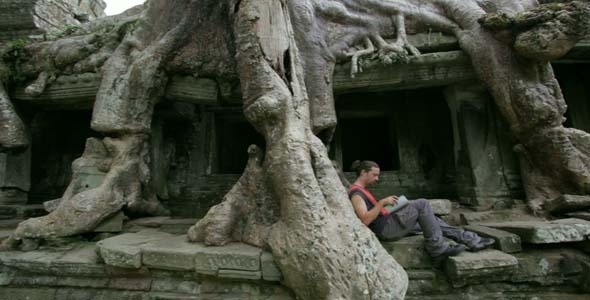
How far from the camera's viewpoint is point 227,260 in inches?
85.7

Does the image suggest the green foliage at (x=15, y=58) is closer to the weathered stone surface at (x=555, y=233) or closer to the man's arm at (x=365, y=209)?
the man's arm at (x=365, y=209)

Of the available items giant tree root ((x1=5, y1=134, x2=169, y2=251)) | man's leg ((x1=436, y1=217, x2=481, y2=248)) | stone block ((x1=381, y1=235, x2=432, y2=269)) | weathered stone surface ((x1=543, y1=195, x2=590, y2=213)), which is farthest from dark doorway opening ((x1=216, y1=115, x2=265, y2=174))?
weathered stone surface ((x1=543, y1=195, x2=590, y2=213))

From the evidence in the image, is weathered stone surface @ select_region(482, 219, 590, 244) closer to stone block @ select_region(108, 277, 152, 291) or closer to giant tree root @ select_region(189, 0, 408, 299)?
giant tree root @ select_region(189, 0, 408, 299)

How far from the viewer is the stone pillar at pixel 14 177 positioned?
425 cm

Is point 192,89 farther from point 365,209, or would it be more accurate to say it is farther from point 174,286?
point 365,209

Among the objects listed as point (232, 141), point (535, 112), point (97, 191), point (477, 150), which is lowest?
point (97, 191)

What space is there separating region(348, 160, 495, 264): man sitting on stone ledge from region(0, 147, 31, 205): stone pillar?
16.2 ft

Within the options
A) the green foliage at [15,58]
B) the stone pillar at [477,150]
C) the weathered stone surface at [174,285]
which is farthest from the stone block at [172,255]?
the green foliage at [15,58]

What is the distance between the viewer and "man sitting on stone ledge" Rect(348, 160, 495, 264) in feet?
7.30

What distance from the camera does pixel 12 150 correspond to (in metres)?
3.88

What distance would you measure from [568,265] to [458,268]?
98cm

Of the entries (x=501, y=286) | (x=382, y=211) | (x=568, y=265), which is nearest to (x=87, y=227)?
(x=382, y=211)

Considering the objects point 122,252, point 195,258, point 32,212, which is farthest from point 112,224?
point 32,212

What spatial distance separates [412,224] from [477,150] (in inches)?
78.0
